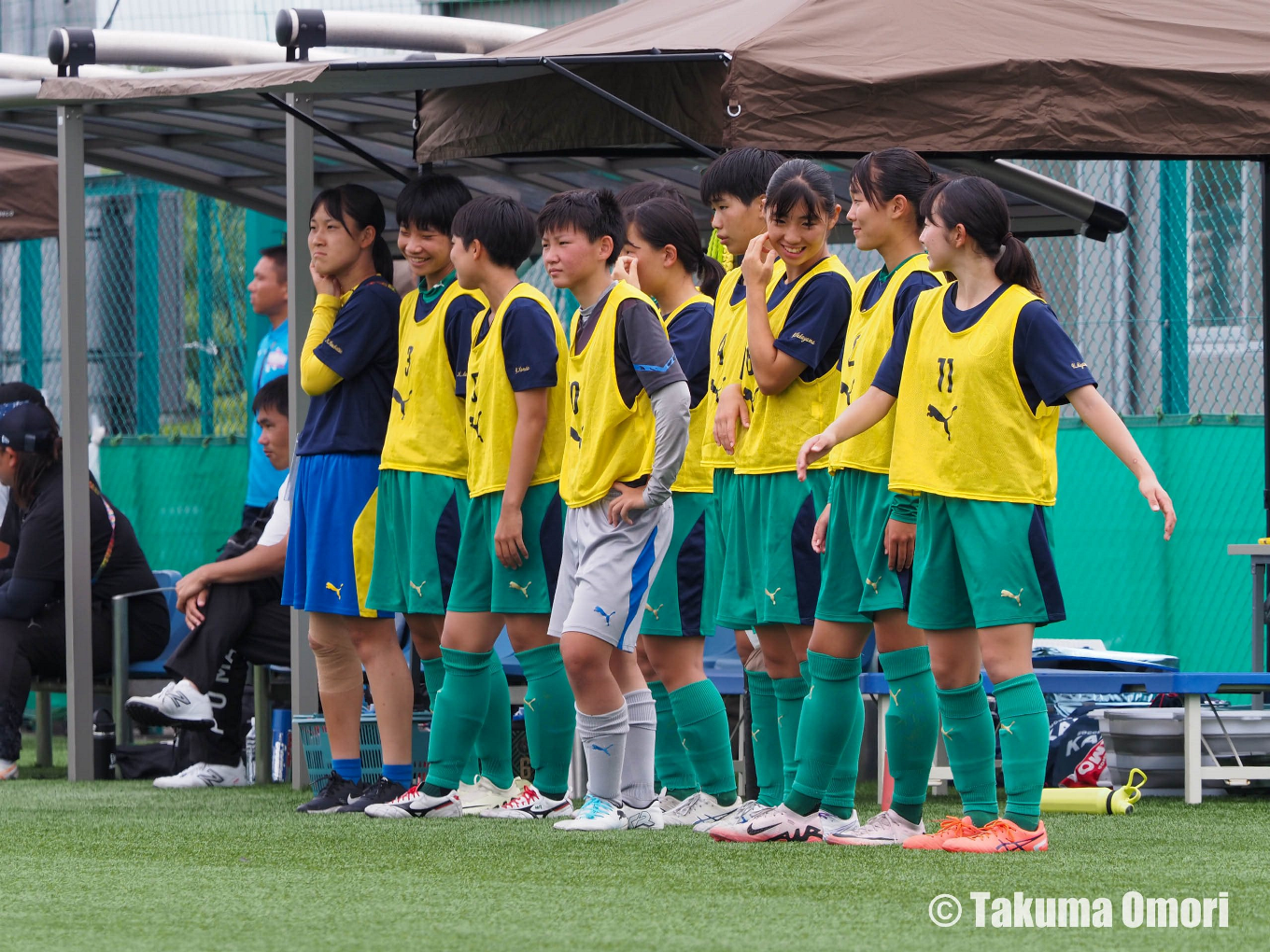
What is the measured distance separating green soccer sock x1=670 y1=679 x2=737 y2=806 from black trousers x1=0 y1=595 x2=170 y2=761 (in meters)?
3.05

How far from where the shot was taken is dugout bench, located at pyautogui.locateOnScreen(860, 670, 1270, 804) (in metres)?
6.54

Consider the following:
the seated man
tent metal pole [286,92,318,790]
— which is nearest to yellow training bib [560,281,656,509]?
tent metal pole [286,92,318,790]

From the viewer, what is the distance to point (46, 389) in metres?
12.5

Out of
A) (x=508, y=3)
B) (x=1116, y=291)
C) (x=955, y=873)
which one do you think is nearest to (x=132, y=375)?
(x=508, y=3)

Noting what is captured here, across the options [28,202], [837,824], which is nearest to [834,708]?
[837,824]

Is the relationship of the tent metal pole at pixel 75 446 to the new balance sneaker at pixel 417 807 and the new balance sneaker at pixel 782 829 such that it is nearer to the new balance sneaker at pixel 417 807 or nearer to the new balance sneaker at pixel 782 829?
the new balance sneaker at pixel 417 807

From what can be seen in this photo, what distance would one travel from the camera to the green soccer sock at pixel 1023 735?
4668 mm

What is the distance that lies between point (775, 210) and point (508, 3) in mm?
7464

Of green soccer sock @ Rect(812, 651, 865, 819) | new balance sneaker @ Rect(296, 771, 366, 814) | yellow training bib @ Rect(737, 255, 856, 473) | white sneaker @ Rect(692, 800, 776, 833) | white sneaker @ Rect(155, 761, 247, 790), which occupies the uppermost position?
yellow training bib @ Rect(737, 255, 856, 473)

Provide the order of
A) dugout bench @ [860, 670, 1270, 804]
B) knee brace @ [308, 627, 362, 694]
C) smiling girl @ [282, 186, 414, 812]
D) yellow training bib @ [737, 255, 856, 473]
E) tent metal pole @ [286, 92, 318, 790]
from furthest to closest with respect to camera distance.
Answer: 1. tent metal pole @ [286, 92, 318, 790]
2. dugout bench @ [860, 670, 1270, 804]
3. knee brace @ [308, 627, 362, 694]
4. smiling girl @ [282, 186, 414, 812]
5. yellow training bib @ [737, 255, 856, 473]

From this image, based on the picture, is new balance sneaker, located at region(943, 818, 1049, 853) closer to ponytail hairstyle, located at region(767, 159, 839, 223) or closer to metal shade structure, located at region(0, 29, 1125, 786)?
ponytail hairstyle, located at region(767, 159, 839, 223)

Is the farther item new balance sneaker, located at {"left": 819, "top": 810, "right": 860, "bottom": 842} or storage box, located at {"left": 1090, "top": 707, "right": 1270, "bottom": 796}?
storage box, located at {"left": 1090, "top": 707, "right": 1270, "bottom": 796}

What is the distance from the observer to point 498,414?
5.73 m

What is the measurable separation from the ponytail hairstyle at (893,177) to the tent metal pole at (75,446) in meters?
3.79
